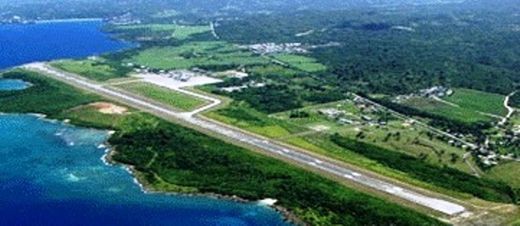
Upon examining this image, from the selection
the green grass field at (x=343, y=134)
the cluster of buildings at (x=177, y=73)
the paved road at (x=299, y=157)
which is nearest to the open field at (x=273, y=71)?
the cluster of buildings at (x=177, y=73)

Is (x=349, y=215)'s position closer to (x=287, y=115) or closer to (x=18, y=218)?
(x=18, y=218)

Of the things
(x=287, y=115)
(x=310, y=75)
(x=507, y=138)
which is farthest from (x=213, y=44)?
(x=507, y=138)

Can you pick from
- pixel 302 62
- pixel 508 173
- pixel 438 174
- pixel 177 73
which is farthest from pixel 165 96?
pixel 508 173

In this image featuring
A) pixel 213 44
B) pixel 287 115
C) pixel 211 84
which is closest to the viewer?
pixel 287 115

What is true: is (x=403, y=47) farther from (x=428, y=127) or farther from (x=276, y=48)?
(x=428, y=127)

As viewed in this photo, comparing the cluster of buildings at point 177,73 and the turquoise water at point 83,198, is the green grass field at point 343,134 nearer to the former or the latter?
the turquoise water at point 83,198

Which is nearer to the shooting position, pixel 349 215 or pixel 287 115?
pixel 349 215
